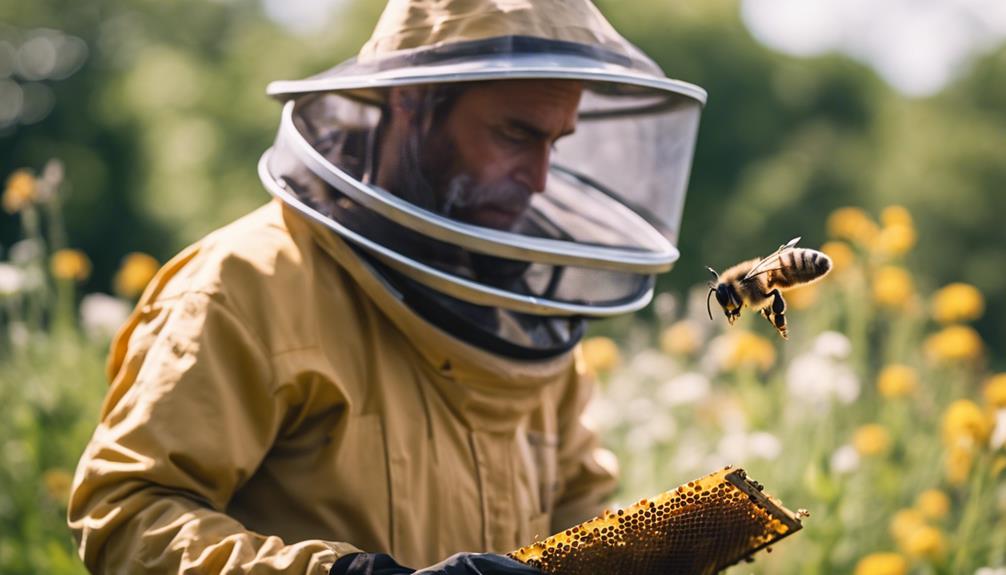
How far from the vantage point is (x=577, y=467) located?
3.34 m

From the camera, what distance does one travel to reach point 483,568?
7.20 ft

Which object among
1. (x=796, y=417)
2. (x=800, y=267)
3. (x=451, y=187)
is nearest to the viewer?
(x=800, y=267)

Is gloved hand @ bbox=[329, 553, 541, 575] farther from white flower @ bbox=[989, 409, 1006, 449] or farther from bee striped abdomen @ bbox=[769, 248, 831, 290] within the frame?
white flower @ bbox=[989, 409, 1006, 449]

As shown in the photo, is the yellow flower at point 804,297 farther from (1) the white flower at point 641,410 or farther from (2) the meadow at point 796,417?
(1) the white flower at point 641,410

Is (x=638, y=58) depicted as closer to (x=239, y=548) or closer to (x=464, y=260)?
(x=464, y=260)

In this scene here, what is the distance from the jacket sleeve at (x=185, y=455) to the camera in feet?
7.45

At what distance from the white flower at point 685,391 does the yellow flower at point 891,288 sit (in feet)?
2.54

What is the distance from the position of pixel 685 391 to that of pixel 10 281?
258 centimetres

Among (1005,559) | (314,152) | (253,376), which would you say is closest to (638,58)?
(314,152)

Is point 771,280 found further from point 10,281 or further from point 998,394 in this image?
point 10,281

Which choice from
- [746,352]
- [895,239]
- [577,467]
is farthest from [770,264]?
[895,239]

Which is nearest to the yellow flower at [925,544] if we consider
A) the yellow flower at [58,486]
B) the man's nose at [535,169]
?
the man's nose at [535,169]

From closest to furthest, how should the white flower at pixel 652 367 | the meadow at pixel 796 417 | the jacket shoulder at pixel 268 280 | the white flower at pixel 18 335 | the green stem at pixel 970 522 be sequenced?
the jacket shoulder at pixel 268 280 → the green stem at pixel 970 522 → the meadow at pixel 796 417 → the white flower at pixel 18 335 → the white flower at pixel 652 367

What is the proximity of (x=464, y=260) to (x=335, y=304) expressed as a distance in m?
0.31
